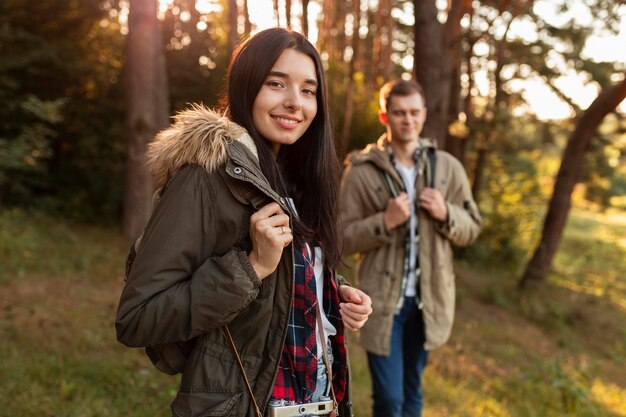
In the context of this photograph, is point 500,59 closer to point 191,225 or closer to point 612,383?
point 612,383

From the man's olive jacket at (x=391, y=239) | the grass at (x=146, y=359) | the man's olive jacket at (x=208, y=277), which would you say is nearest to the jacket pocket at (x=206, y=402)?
the man's olive jacket at (x=208, y=277)

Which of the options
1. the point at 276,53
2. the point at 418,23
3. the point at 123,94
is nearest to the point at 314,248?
the point at 276,53

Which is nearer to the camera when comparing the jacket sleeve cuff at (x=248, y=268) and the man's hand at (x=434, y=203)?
the jacket sleeve cuff at (x=248, y=268)

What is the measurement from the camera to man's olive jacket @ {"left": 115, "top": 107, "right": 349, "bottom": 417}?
4.96 feet

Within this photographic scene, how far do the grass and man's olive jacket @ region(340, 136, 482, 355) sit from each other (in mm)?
1479

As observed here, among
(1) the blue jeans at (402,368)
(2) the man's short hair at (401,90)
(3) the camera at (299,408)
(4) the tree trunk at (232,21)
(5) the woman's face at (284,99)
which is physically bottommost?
(1) the blue jeans at (402,368)

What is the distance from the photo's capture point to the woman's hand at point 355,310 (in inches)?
76.5

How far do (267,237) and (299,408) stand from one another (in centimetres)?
62

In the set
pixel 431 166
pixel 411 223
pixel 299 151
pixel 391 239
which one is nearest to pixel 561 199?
pixel 431 166

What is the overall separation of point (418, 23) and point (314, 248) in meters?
5.74

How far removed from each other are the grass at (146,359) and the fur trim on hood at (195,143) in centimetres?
267

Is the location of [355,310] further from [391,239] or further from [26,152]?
[26,152]

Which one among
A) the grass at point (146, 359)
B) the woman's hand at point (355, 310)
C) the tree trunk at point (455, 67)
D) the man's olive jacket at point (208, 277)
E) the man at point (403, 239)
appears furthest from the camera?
the tree trunk at point (455, 67)

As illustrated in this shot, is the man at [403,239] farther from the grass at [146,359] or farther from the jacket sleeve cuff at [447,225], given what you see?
the grass at [146,359]
